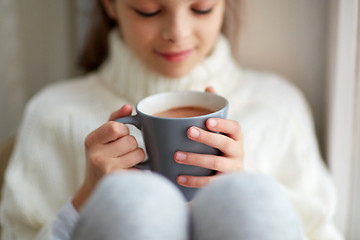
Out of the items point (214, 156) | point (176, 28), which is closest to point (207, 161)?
point (214, 156)

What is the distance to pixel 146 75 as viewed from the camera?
68 centimetres

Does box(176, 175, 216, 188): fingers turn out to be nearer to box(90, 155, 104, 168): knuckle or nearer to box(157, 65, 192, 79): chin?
box(90, 155, 104, 168): knuckle

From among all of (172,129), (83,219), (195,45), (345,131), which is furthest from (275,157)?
(83,219)

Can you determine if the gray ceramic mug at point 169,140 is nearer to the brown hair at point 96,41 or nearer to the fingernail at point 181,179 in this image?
the fingernail at point 181,179

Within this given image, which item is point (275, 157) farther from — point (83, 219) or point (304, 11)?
point (83, 219)

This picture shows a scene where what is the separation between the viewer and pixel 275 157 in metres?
0.73

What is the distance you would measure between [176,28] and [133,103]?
0.55 feet

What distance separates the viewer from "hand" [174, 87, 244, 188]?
1.28 feet

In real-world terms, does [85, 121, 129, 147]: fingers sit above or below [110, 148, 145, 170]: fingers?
above

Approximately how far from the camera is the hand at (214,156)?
39 centimetres

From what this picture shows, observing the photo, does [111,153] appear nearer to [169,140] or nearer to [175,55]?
[169,140]

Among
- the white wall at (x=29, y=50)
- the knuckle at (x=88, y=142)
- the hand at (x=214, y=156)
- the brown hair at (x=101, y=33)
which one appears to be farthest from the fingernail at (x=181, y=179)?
the white wall at (x=29, y=50)

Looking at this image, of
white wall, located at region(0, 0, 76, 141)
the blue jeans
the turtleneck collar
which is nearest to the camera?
the blue jeans

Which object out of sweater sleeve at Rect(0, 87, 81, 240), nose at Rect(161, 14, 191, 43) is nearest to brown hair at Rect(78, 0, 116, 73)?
sweater sleeve at Rect(0, 87, 81, 240)
